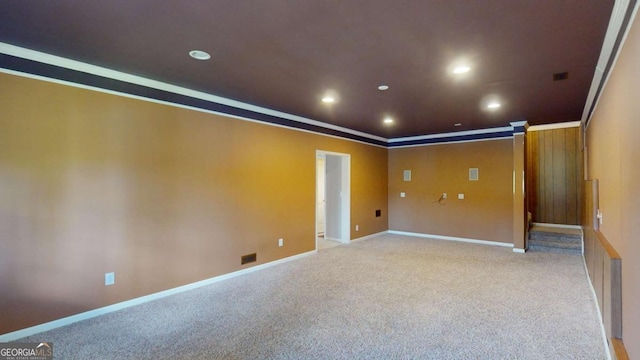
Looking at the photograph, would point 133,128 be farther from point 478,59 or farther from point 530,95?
point 530,95

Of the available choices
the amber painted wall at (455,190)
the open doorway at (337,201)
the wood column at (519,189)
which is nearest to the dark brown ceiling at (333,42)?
the wood column at (519,189)

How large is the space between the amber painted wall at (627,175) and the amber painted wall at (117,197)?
402 centimetres

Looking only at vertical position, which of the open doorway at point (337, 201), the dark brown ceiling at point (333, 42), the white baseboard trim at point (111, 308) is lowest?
the white baseboard trim at point (111, 308)

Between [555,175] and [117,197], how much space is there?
8.57 metres

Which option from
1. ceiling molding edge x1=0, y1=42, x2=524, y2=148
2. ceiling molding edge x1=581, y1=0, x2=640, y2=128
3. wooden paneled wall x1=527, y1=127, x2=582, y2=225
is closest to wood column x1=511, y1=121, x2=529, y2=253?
wooden paneled wall x1=527, y1=127, x2=582, y2=225

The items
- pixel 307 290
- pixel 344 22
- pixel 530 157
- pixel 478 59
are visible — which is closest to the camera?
pixel 344 22

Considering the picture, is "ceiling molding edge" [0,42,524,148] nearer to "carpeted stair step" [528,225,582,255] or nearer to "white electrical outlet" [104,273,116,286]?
"white electrical outlet" [104,273,116,286]

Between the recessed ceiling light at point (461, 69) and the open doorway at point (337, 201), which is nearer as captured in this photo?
the recessed ceiling light at point (461, 69)

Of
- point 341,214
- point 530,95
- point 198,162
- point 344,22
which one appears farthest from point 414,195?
point 344,22

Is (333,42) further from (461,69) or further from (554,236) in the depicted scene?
(554,236)

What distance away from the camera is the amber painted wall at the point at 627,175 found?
5.54ft

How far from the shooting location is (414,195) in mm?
7668

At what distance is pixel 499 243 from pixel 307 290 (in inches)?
188

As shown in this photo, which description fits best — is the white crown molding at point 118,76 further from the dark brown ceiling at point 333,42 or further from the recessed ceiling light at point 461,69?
the recessed ceiling light at point 461,69
